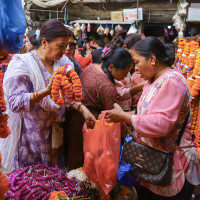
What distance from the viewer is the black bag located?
143cm

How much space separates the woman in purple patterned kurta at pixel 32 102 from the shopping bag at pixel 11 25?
28.0 inches

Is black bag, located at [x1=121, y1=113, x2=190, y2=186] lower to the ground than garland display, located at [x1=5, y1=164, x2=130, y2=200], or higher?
higher

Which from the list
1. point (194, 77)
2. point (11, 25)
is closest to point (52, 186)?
point (11, 25)

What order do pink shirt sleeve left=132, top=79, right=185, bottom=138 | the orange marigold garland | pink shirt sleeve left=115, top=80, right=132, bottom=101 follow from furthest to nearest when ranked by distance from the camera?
the orange marigold garland, pink shirt sleeve left=115, top=80, right=132, bottom=101, pink shirt sleeve left=132, top=79, right=185, bottom=138

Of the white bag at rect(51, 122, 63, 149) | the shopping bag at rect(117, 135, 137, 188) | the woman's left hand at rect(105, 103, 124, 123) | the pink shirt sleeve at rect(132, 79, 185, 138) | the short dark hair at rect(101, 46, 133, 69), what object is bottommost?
the shopping bag at rect(117, 135, 137, 188)

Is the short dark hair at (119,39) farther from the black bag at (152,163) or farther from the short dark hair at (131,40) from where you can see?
the black bag at (152,163)

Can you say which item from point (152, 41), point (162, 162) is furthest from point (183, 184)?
point (152, 41)

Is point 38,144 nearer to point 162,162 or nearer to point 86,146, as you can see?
point 86,146

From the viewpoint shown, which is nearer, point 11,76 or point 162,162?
point 162,162

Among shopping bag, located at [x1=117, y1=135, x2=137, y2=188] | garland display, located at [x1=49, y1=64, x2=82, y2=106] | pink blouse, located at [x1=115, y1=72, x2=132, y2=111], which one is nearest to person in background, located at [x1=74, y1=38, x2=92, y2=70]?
pink blouse, located at [x1=115, y1=72, x2=132, y2=111]

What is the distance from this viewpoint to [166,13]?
298 inches

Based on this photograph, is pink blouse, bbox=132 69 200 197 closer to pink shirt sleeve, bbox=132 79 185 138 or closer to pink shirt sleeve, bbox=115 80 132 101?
pink shirt sleeve, bbox=132 79 185 138

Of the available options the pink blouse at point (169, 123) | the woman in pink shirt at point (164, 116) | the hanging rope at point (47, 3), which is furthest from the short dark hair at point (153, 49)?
the hanging rope at point (47, 3)

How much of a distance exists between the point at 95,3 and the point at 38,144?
721cm
